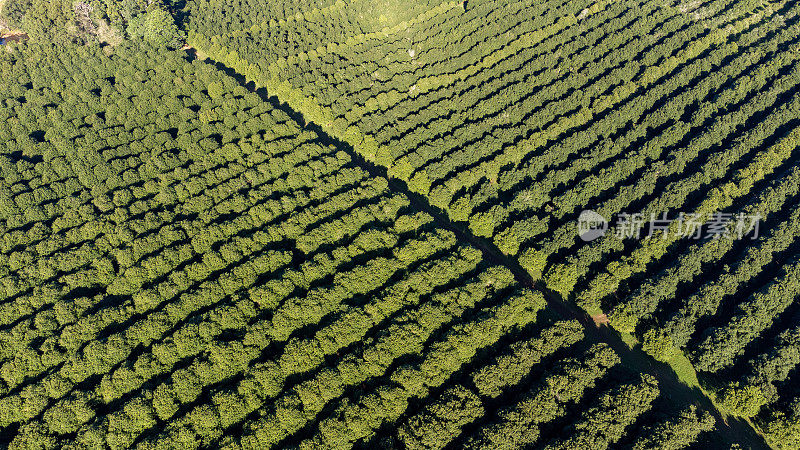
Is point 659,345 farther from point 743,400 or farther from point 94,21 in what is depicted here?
point 94,21

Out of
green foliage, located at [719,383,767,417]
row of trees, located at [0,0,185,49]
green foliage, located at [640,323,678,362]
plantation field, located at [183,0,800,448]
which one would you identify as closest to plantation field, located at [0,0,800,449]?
green foliage, located at [719,383,767,417]

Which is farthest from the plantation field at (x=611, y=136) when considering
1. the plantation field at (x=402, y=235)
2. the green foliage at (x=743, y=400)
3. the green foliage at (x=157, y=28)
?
the green foliage at (x=157, y=28)

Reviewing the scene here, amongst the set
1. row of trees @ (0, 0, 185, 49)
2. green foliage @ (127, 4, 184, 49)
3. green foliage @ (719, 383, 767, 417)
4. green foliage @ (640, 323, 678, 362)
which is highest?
row of trees @ (0, 0, 185, 49)

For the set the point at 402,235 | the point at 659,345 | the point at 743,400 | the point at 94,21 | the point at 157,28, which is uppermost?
the point at 94,21

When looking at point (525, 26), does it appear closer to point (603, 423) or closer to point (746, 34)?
point (746, 34)

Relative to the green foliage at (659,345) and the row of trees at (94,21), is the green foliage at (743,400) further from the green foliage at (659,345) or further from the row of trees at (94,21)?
the row of trees at (94,21)

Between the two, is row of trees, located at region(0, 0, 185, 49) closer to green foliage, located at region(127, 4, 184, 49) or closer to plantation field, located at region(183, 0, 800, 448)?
green foliage, located at region(127, 4, 184, 49)

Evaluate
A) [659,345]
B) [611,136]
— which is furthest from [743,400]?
[611,136]

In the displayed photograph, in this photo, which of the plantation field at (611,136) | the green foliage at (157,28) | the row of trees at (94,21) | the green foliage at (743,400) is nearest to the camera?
the green foliage at (743,400)
